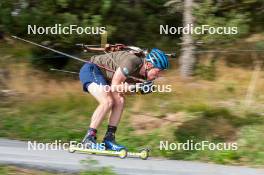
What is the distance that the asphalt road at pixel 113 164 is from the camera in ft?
24.8

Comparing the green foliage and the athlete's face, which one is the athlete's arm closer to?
the athlete's face

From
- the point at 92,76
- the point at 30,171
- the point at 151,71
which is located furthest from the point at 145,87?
the point at 30,171

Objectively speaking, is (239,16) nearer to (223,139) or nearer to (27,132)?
(223,139)

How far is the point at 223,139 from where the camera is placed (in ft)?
31.2

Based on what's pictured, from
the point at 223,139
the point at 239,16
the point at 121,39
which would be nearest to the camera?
the point at 223,139

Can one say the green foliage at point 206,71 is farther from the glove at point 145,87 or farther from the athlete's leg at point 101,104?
the athlete's leg at point 101,104

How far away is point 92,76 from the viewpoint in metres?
8.54

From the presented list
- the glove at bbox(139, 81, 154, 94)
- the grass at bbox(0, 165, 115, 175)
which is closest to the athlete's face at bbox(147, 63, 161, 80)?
the glove at bbox(139, 81, 154, 94)

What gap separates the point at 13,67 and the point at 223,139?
5.49 m

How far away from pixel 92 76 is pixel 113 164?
4.59 feet

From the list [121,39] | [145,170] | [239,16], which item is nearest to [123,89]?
[145,170]

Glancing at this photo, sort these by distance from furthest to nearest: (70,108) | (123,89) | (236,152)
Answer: (70,108), (236,152), (123,89)

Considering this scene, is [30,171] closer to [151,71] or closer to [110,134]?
[110,134]

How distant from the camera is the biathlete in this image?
8.20 m
